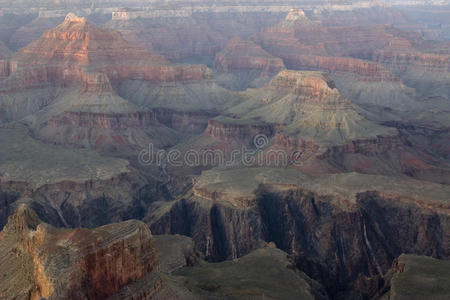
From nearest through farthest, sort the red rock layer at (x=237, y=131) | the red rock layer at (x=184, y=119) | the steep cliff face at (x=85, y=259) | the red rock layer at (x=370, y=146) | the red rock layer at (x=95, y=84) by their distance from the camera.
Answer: the steep cliff face at (x=85, y=259) < the red rock layer at (x=370, y=146) < the red rock layer at (x=237, y=131) < the red rock layer at (x=95, y=84) < the red rock layer at (x=184, y=119)

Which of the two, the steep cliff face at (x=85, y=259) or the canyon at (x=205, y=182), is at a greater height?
the steep cliff face at (x=85, y=259)

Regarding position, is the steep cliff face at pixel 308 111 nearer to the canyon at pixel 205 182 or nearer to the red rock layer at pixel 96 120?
the canyon at pixel 205 182

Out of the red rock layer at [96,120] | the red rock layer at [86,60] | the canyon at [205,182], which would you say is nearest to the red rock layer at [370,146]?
the canyon at [205,182]

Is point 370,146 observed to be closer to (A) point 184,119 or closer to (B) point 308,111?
(B) point 308,111

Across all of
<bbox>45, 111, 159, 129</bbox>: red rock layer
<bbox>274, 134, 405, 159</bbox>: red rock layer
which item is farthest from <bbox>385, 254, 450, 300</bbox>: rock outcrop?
<bbox>45, 111, 159, 129</bbox>: red rock layer

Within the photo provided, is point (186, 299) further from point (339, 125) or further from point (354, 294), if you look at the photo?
point (339, 125)

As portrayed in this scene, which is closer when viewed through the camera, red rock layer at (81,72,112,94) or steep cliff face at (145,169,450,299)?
steep cliff face at (145,169,450,299)

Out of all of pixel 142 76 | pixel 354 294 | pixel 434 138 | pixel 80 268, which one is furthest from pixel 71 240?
pixel 142 76

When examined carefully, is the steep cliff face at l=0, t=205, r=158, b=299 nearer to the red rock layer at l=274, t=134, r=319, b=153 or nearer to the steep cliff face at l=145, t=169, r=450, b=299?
the steep cliff face at l=145, t=169, r=450, b=299

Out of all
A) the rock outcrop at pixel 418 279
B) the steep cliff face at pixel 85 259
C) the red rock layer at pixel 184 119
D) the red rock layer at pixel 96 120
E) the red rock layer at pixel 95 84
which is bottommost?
the red rock layer at pixel 184 119
